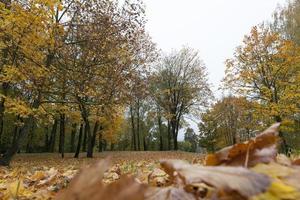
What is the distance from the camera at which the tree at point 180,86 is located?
132 ft

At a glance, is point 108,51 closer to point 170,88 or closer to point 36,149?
point 170,88

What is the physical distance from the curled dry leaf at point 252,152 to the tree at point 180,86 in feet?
126

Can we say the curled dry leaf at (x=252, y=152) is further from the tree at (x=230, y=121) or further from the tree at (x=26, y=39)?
the tree at (x=26, y=39)

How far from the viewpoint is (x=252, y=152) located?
0.78m

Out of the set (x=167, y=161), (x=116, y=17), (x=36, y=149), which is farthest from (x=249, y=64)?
(x=36, y=149)

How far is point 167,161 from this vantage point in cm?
75

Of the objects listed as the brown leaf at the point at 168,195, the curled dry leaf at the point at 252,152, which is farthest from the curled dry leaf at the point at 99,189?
the curled dry leaf at the point at 252,152

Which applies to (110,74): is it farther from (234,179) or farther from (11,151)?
(234,179)

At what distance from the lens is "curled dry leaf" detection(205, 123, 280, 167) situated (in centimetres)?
75

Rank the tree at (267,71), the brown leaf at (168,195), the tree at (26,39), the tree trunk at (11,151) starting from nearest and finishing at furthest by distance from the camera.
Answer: the brown leaf at (168,195) → the tree at (26,39) → the tree trunk at (11,151) → the tree at (267,71)

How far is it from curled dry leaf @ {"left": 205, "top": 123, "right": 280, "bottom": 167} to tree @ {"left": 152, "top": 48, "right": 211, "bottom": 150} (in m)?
38.4

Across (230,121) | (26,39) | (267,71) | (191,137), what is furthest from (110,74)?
(191,137)

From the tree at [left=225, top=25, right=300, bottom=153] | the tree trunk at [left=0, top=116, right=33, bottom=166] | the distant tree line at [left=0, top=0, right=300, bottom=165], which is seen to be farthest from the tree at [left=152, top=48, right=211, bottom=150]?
the tree trunk at [left=0, top=116, right=33, bottom=166]

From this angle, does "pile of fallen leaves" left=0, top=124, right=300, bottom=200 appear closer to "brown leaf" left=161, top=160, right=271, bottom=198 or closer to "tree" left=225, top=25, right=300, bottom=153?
"brown leaf" left=161, top=160, right=271, bottom=198
